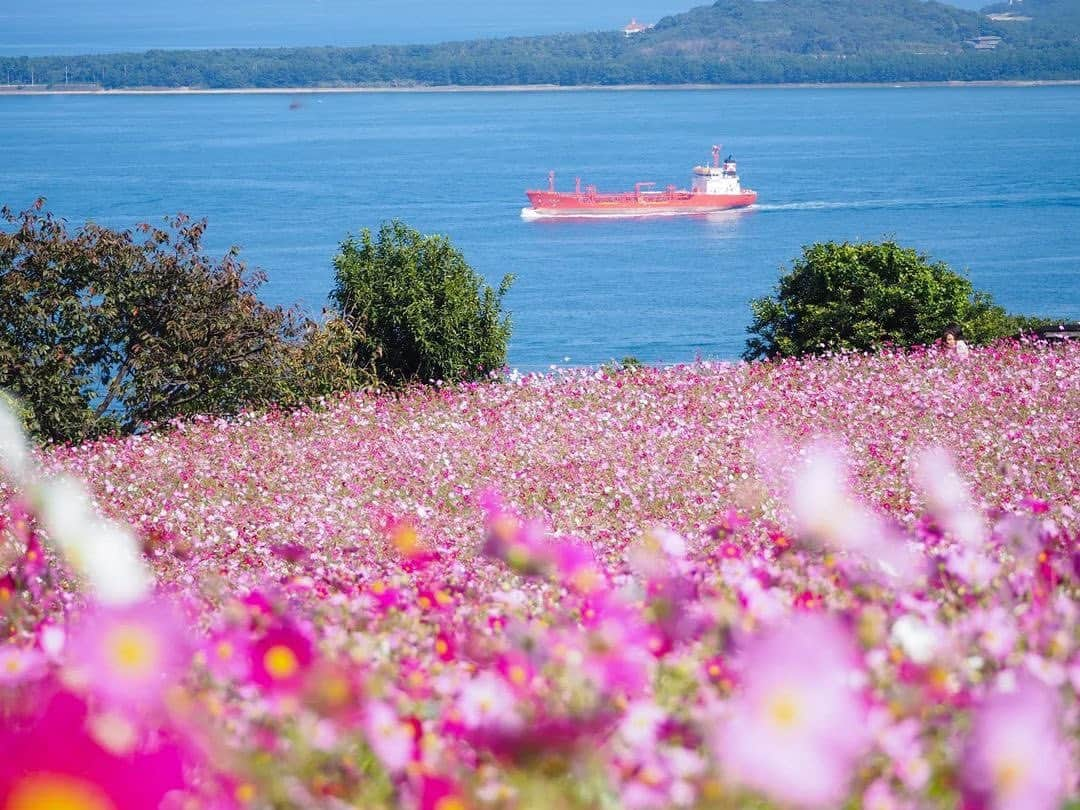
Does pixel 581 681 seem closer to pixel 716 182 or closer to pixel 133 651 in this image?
pixel 133 651

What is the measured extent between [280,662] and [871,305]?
18.6 metres

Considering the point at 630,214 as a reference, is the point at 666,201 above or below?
above

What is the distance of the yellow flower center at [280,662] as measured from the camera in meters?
3.17

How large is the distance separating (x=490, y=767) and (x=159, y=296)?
606 inches

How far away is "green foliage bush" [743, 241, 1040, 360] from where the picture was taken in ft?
67.4

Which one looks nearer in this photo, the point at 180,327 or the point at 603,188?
the point at 180,327

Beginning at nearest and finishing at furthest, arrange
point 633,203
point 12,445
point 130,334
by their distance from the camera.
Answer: point 12,445 < point 130,334 < point 633,203

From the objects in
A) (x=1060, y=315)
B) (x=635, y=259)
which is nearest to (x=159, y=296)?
(x=1060, y=315)

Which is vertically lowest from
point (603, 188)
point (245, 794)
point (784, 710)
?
point (603, 188)

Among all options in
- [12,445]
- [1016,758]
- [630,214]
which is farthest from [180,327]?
[630,214]

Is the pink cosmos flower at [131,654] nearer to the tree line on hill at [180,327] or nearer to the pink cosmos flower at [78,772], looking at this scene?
the pink cosmos flower at [78,772]

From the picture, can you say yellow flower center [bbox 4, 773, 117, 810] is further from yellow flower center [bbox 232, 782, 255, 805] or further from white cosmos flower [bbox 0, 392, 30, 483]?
white cosmos flower [bbox 0, 392, 30, 483]

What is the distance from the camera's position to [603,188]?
335ft

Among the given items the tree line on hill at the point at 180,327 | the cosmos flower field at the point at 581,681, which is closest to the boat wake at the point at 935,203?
the tree line on hill at the point at 180,327
